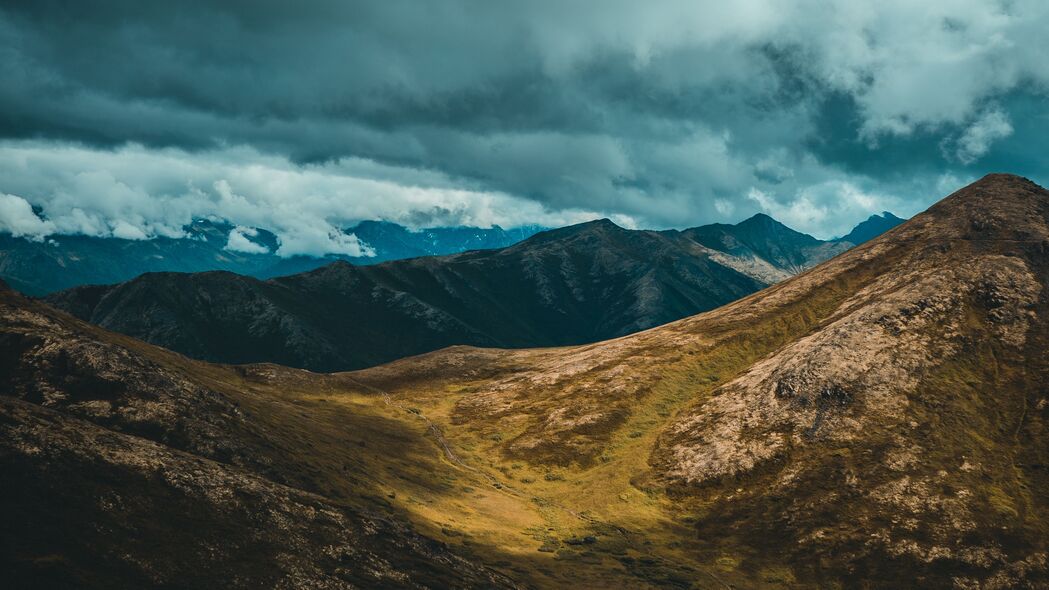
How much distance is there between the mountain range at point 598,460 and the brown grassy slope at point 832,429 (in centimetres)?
56

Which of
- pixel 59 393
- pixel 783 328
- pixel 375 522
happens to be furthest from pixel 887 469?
pixel 59 393

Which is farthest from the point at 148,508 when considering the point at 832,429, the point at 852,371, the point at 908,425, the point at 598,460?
the point at 852,371

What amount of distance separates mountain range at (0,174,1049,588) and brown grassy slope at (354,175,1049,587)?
558 millimetres

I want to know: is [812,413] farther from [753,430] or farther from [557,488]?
[557,488]

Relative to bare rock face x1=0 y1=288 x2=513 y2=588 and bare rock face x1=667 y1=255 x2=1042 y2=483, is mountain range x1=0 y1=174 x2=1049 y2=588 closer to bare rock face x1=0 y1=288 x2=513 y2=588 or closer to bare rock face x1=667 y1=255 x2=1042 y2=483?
bare rock face x1=0 y1=288 x2=513 y2=588

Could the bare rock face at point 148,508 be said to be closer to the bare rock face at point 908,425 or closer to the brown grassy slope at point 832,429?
the brown grassy slope at point 832,429

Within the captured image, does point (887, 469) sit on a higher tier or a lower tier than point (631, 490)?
higher

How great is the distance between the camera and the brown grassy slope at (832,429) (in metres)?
91.2

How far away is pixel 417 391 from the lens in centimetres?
19925

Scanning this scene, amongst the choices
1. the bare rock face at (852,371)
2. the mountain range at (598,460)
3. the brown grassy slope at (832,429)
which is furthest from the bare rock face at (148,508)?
the bare rock face at (852,371)

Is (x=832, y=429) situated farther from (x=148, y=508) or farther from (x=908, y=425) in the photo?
(x=148, y=508)

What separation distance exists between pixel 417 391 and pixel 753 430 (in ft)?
369

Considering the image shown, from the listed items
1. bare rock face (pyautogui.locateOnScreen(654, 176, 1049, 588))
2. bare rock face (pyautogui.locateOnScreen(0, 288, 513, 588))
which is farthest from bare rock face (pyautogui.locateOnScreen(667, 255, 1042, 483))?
bare rock face (pyautogui.locateOnScreen(0, 288, 513, 588))

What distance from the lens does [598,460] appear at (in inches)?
5226
